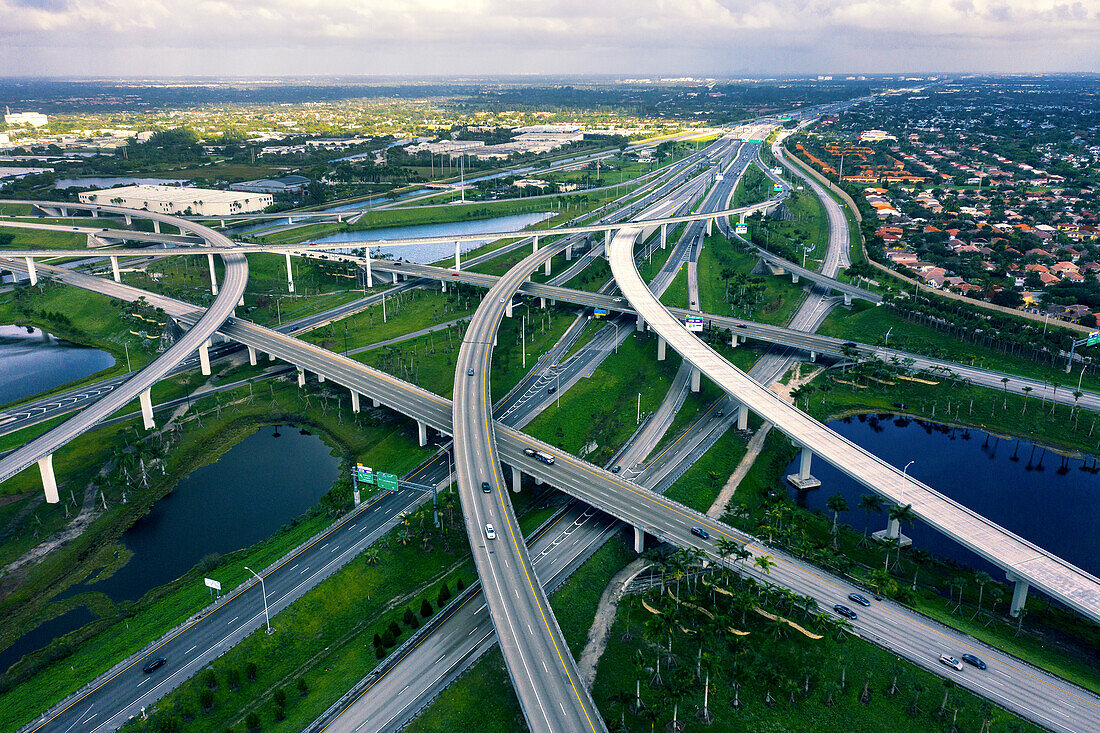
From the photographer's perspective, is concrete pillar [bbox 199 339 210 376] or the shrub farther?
concrete pillar [bbox 199 339 210 376]

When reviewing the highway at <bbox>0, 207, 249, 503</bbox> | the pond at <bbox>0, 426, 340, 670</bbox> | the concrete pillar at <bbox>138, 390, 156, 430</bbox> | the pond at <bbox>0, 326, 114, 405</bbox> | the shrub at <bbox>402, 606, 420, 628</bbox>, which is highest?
the highway at <bbox>0, 207, 249, 503</bbox>

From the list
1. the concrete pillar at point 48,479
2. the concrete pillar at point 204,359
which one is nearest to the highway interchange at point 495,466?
the concrete pillar at point 204,359

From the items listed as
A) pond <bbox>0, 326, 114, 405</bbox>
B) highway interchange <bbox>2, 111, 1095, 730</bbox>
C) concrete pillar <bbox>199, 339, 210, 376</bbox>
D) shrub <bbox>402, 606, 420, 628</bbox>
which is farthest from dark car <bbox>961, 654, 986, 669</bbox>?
pond <bbox>0, 326, 114, 405</bbox>

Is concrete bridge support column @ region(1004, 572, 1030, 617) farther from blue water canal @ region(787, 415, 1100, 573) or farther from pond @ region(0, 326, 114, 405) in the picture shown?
pond @ region(0, 326, 114, 405)

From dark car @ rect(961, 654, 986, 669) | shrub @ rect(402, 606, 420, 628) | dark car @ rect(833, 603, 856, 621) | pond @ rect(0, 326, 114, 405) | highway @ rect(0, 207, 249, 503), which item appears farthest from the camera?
pond @ rect(0, 326, 114, 405)

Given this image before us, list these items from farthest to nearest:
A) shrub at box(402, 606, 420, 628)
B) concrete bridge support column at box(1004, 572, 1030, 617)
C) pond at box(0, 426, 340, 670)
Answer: pond at box(0, 426, 340, 670) < concrete bridge support column at box(1004, 572, 1030, 617) < shrub at box(402, 606, 420, 628)

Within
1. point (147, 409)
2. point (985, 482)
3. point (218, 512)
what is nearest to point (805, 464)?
point (985, 482)

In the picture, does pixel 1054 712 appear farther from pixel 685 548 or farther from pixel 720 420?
pixel 720 420
